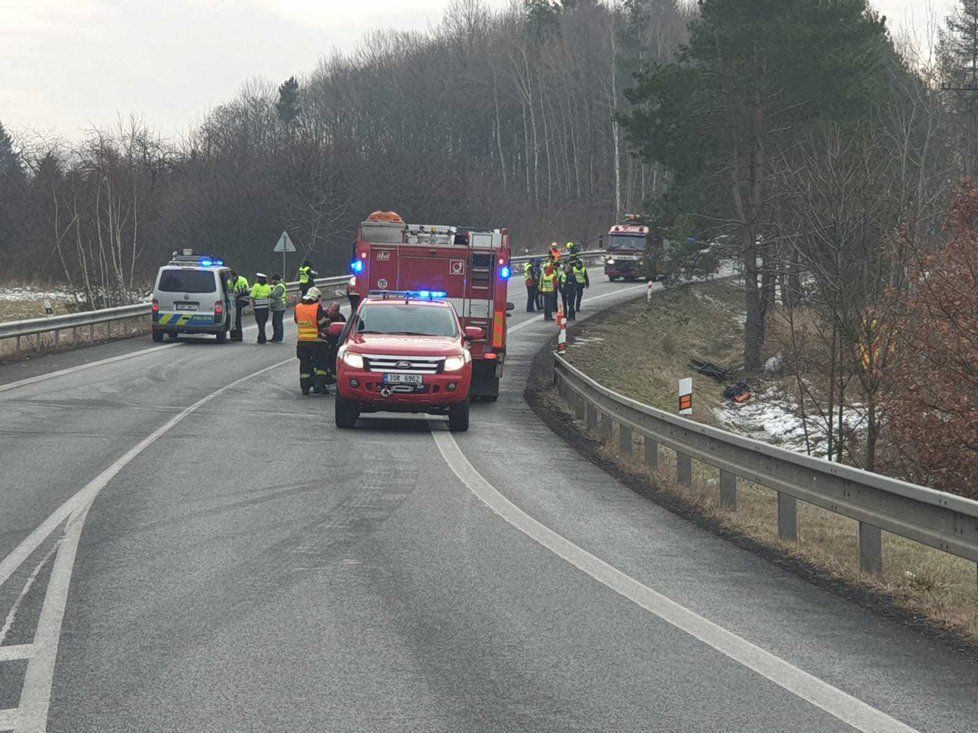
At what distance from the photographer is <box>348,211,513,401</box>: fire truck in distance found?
23781 millimetres

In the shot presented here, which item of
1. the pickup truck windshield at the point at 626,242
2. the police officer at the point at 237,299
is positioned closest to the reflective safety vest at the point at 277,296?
the police officer at the point at 237,299

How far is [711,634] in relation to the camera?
283 inches

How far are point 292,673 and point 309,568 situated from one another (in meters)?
2.56

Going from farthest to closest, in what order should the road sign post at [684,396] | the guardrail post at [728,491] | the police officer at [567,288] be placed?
the police officer at [567,288] → the road sign post at [684,396] → the guardrail post at [728,491]

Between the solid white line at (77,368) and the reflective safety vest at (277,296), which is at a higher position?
the reflective safety vest at (277,296)

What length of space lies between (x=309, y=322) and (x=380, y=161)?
54437 mm

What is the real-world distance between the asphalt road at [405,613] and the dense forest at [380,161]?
3115 centimetres

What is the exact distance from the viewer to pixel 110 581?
27.2 feet

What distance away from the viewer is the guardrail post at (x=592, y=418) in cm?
1939

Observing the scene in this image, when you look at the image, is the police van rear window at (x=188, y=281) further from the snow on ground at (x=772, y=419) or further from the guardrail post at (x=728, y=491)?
the guardrail post at (x=728, y=491)

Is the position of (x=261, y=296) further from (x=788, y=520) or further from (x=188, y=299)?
(x=788, y=520)

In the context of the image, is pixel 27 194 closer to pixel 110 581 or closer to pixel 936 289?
pixel 936 289

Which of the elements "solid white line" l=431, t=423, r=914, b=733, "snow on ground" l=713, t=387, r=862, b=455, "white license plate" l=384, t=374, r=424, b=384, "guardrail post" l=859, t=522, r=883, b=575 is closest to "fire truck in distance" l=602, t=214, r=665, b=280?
"snow on ground" l=713, t=387, r=862, b=455

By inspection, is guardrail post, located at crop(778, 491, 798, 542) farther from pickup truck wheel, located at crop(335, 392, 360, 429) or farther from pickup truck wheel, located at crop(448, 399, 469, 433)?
pickup truck wheel, located at crop(335, 392, 360, 429)
